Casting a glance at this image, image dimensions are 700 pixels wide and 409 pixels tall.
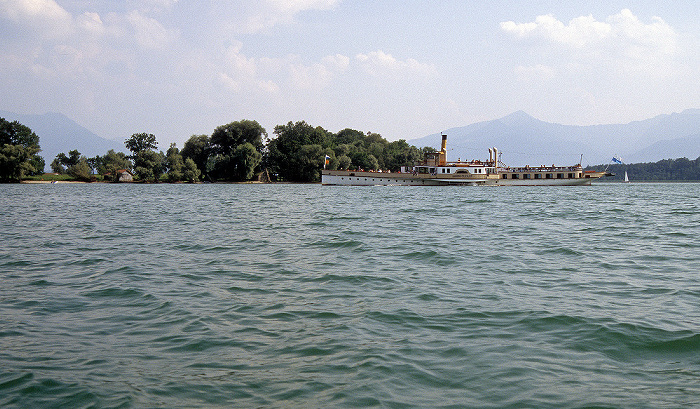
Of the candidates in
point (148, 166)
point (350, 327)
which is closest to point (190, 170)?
point (148, 166)

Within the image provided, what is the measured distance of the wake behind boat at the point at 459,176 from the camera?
88.6 meters

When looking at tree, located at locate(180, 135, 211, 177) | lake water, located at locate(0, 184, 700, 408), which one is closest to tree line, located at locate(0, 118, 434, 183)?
tree, located at locate(180, 135, 211, 177)

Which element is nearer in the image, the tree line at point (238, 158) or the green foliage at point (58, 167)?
the tree line at point (238, 158)

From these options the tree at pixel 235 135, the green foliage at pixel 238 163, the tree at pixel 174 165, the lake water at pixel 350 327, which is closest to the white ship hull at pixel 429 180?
the green foliage at pixel 238 163

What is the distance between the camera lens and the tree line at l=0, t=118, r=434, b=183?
110500mm

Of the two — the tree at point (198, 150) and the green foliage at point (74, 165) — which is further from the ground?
the tree at point (198, 150)

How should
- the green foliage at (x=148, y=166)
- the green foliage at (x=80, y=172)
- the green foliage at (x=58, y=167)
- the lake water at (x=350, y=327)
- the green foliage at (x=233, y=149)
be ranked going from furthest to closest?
1. the green foliage at (x=58, y=167)
2. the green foliage at (x=80, y=172)
3. the green foliage at (x=148, y=166)
4. the green foliage at (x=233, y=149)
5. the lake water at (x=350, y=327)

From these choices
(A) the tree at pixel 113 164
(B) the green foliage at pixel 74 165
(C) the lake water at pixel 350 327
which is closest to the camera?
(C) the lake water at pixel 350 327

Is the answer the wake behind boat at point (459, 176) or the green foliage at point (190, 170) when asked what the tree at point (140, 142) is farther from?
the wake behind boat at point (459, 176)

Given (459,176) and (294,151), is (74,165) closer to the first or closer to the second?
(294,151)

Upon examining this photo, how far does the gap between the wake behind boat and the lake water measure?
243 feet

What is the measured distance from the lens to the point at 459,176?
88.5m

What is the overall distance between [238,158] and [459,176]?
164 ft

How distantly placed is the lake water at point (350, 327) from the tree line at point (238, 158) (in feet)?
317
